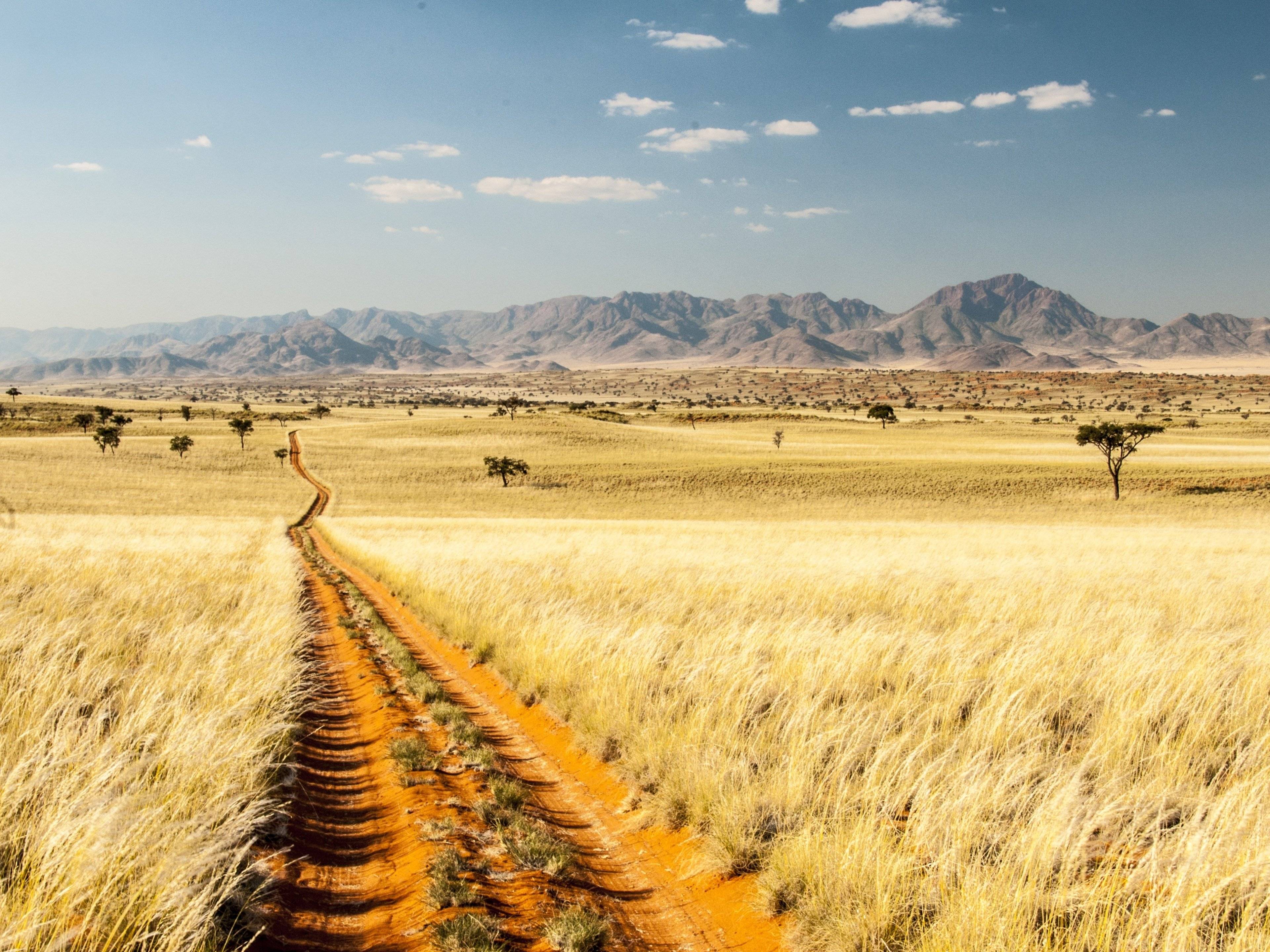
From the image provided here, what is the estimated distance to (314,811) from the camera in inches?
228

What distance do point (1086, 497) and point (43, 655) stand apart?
62031 millimetres

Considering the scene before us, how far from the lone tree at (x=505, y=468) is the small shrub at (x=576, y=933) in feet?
203

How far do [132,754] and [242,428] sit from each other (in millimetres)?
88396

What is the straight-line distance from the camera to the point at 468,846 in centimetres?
533

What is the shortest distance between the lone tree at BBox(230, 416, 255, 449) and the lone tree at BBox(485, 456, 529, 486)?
108 ft

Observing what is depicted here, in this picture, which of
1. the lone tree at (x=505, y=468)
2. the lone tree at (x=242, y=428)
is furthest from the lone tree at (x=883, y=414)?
the lone tree at (x=242, y=428)

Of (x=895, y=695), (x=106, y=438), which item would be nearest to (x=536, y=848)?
(x=895, y=695)

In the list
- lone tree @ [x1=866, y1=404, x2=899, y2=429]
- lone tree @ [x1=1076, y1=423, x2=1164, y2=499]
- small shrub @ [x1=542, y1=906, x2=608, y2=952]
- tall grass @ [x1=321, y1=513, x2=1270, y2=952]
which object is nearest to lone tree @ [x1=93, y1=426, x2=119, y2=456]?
tall grass @ [x1=321, y1=513, x2=1270, y2=952]

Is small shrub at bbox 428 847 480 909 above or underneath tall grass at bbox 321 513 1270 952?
underneath

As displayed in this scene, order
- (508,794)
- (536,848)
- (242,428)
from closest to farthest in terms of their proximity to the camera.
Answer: (536,848)
(508,794)
(242,428)

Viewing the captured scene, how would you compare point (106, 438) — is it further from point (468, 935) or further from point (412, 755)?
point (468, 935)

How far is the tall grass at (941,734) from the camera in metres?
4.02

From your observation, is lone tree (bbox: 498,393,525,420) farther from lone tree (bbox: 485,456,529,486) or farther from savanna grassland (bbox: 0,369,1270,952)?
savanna grassland (bbox: 0,369,1270,952)

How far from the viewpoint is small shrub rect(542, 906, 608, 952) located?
417cm
